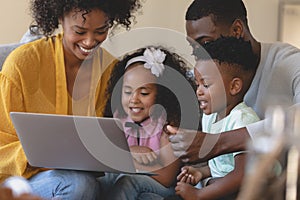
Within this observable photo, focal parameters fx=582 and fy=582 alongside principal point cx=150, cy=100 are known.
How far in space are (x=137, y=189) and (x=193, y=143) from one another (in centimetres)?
20

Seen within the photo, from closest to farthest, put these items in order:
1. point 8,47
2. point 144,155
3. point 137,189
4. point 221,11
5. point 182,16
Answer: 1. point 137,189
2. point 144,155
3. point 221,11
4. point 8,47
5. point 182,16

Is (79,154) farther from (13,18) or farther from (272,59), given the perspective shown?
(13,18)

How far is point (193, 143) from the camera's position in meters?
1.28

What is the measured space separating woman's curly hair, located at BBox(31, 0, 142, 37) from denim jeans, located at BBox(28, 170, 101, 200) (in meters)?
0.44

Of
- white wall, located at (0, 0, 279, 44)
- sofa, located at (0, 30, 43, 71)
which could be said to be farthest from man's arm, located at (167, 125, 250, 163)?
white wall, located at (0, 0, 279, 44)

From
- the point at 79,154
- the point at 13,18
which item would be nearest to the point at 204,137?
the point at 79,154

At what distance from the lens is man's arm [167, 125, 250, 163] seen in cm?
127

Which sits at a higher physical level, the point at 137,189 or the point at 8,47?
the point at 8,47

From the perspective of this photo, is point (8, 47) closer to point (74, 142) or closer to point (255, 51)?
point (74, 142)

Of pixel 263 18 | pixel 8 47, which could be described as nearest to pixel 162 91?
pixel 8 47

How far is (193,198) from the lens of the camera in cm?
131

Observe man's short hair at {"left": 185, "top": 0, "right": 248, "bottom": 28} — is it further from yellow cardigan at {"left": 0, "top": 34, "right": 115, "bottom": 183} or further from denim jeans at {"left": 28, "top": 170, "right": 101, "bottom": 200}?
denim jeans at {"left": 28, "top": 170, "right": 101, "bottom": 200}

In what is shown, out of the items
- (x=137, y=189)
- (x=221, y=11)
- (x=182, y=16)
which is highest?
(x=221, y=11)

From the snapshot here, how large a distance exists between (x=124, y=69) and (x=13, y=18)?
766 mm
